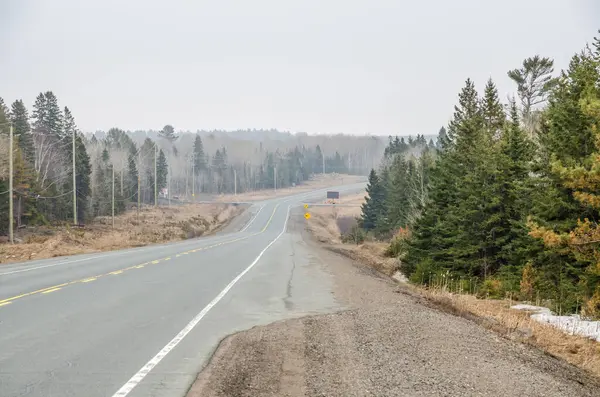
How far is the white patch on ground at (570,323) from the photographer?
12.4 metres

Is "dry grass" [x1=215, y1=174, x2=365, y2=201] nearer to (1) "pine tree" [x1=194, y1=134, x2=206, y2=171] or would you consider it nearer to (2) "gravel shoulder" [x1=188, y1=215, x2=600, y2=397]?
(1) "pine tree" [x1=194, y1=134, x2=206, y2=171]

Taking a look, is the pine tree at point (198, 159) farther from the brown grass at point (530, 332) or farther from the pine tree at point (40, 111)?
the brown grass at point (530, 332)

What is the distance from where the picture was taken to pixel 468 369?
22.8 ft

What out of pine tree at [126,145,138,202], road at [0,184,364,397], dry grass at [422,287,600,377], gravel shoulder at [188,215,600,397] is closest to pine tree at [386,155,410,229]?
road at [0,184,364,397]

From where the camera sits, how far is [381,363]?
7.16 metres

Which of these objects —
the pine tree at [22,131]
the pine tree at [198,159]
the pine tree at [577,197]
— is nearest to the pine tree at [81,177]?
the pine tree at [22,131]

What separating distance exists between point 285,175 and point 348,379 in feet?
620

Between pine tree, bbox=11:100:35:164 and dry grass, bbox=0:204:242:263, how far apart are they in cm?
1113

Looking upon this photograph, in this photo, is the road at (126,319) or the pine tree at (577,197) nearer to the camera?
the road at (126,319)

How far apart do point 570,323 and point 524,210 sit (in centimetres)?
1032

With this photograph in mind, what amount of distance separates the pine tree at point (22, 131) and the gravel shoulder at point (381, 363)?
61997 millimetres

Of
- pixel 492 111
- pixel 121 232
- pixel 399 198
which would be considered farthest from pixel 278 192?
pixel 492 111

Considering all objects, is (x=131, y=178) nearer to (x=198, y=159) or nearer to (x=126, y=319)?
(x=198, y=159)

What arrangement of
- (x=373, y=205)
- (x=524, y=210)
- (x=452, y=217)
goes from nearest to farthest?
1. (x=524, y=210)
2. (x=452, y=217)
3. (x=373, y=205)
